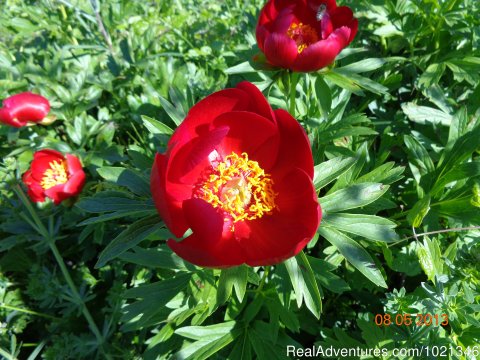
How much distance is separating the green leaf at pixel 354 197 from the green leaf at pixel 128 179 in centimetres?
45

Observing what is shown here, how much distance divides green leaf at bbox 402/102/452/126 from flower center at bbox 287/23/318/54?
18.5 inches

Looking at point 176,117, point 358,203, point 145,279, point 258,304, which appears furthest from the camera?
point 145,279

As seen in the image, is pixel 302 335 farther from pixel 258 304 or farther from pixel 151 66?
pixel 151 66

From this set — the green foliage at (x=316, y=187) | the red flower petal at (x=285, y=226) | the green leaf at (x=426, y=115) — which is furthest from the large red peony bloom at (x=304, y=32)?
the green leaf at (x=426, y=115)

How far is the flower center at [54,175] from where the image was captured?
1634 millimetres

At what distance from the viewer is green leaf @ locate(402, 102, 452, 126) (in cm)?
150

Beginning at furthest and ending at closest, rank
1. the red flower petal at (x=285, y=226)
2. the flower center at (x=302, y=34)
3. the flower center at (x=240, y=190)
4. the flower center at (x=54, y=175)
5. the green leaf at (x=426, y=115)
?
the flower center at (x=54, y=175)
the green leaf at (x=426, y=115)
the flower center at (x=302, y=34)
the flower center at (x=240, y=190)
the red flower petal at (x=285, y=226)

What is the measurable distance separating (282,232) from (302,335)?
2.37 feet

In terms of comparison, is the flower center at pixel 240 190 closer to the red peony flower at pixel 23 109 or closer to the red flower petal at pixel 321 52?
the red flower petal at pixel 321 52

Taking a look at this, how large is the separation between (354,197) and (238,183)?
0.31 meters

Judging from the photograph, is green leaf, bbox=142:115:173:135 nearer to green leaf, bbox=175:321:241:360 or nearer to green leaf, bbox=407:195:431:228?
green leaf, bbox=175:321:241:360

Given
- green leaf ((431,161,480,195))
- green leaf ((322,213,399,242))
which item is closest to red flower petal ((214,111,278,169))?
green leaf ((322,213,399,242))

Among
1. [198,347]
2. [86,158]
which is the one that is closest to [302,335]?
[198,347]

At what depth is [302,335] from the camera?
1.54m
